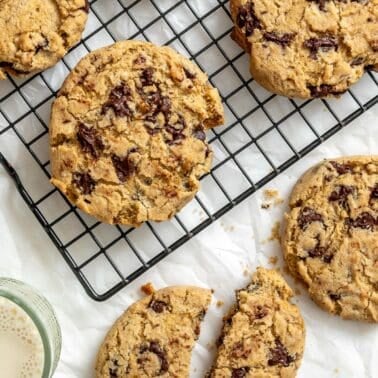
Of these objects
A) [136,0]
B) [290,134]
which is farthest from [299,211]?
[136,0]

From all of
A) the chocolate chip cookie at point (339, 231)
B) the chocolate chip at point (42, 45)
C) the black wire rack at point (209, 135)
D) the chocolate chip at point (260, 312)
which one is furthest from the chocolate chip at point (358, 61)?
the chocolate chip at point (42, 45)

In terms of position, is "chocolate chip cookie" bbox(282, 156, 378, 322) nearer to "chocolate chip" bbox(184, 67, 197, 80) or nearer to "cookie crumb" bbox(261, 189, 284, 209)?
"cookie crumb" bbox(261, 189, 284, 209)

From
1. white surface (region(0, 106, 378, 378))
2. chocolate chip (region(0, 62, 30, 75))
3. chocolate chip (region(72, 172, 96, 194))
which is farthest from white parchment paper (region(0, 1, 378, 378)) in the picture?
chocolate chip (region(72, 172, 96, 194))

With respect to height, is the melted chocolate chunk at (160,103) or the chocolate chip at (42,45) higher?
the chocolate chip at (42,45)

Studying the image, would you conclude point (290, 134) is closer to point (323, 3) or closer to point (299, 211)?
point (299, 211)

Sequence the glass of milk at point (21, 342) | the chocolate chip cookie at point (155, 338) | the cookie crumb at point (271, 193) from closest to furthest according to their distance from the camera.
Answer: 1. the glass of milk at point (21, 342)
2. the chocolate chip cookie at point (155, 338)
3. the cookie crumb at point (271, 193)

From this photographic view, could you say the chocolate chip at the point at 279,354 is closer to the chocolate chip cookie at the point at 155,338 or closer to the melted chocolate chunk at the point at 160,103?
the chocolate chip cookie at the point at 155,338

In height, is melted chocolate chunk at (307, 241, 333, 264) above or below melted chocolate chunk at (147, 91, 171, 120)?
below

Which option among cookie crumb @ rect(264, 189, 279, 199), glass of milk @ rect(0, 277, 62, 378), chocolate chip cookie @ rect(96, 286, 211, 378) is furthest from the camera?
cookie crumb @ rect(264, 189, 279, 199)
